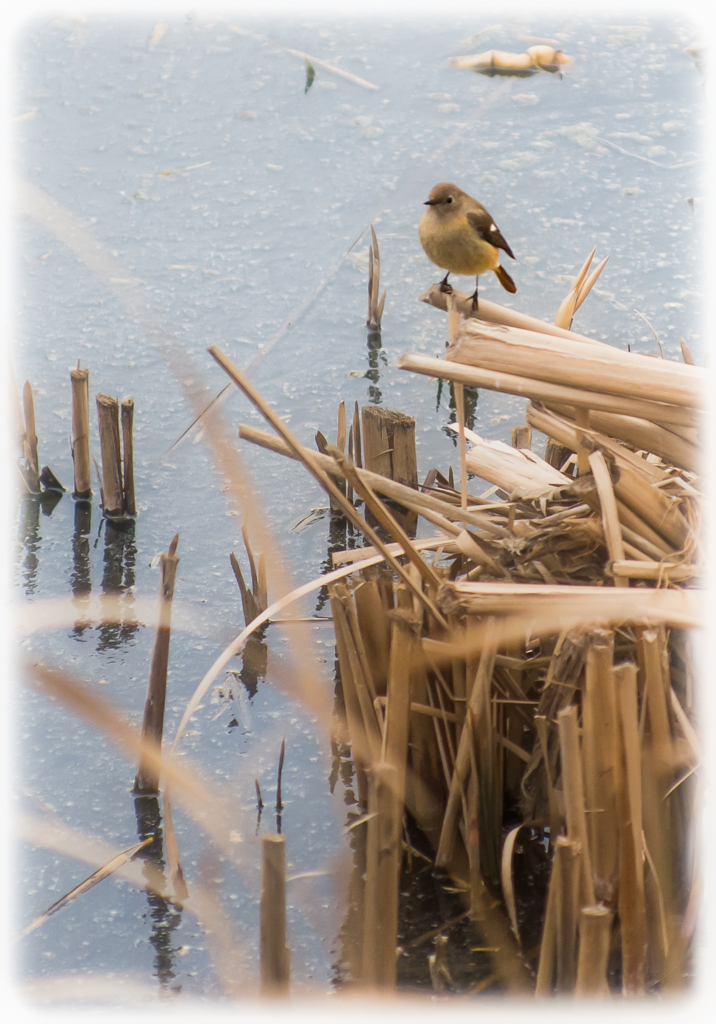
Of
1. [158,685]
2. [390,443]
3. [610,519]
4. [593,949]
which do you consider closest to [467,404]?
[390,443]

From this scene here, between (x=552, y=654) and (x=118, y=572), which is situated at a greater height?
(x=118, y=572)

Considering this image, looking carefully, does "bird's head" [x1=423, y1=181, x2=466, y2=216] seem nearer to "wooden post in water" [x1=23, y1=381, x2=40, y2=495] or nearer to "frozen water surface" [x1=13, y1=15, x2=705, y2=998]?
"frozen water surface" [x1=13, y1=15, x2=705, y2=998]

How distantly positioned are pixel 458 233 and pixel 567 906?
6.82 ft

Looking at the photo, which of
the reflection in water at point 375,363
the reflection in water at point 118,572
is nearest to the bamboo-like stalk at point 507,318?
the reflection in water at point 118,572

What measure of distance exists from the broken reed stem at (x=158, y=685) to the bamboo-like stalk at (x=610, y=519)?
121 centimetres

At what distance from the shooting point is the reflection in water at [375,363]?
5.41m

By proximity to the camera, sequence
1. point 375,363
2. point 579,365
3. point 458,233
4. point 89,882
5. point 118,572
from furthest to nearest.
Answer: point 375,363 < point 118,572 < point 458,233 < point 89,882 < point 579,365

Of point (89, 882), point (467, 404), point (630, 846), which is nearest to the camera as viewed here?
point (630, 846)

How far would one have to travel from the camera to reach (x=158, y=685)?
3.04 m

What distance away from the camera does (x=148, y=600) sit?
4.27 metres

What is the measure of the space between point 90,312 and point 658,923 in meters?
4.84

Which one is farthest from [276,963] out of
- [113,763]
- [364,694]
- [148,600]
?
[148,600]

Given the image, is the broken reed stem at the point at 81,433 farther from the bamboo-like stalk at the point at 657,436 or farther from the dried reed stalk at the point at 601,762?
the dried reed stalk at the point at 601,762

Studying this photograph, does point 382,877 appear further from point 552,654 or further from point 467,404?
point 467,404
